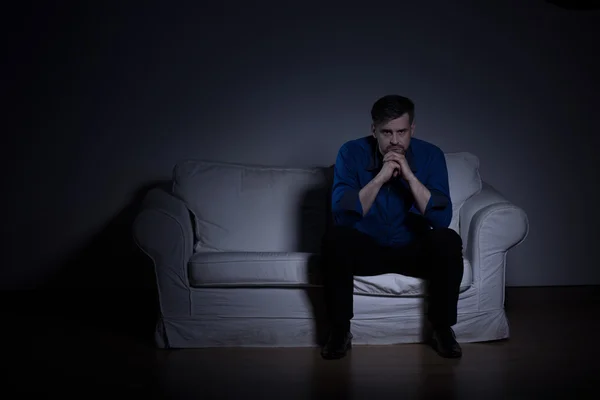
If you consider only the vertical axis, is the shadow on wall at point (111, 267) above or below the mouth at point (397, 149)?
below

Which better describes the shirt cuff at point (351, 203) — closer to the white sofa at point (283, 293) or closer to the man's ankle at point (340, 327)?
the white sofa at point (283, 293)

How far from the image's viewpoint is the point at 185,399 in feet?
7.76

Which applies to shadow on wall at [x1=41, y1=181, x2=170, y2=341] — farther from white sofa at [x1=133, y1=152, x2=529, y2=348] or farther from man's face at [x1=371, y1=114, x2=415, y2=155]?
man's face at [x1=371, y1=114, x2=415, y2=155]

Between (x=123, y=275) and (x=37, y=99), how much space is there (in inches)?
45.3

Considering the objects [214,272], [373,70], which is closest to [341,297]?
Answer: [214,272]

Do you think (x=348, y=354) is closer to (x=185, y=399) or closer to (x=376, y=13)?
(x=185, y=399)

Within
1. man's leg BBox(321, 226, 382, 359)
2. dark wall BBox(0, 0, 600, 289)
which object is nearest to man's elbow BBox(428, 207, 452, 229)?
man's leg BBox(321, 226, 382, 359)

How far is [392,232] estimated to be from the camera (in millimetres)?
3018

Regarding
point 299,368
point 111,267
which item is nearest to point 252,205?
point 299,368

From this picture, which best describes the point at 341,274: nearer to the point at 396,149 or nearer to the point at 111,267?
the point at 396,149

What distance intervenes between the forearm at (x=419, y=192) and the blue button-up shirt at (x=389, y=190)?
0.08 m

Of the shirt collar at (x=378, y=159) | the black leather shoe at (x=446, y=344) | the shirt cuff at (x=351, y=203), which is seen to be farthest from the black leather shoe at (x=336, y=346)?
the shirt collar at (x=378, y=159)

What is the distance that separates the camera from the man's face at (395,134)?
2.89 m

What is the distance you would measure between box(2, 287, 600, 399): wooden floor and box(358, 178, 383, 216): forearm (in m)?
0.62
